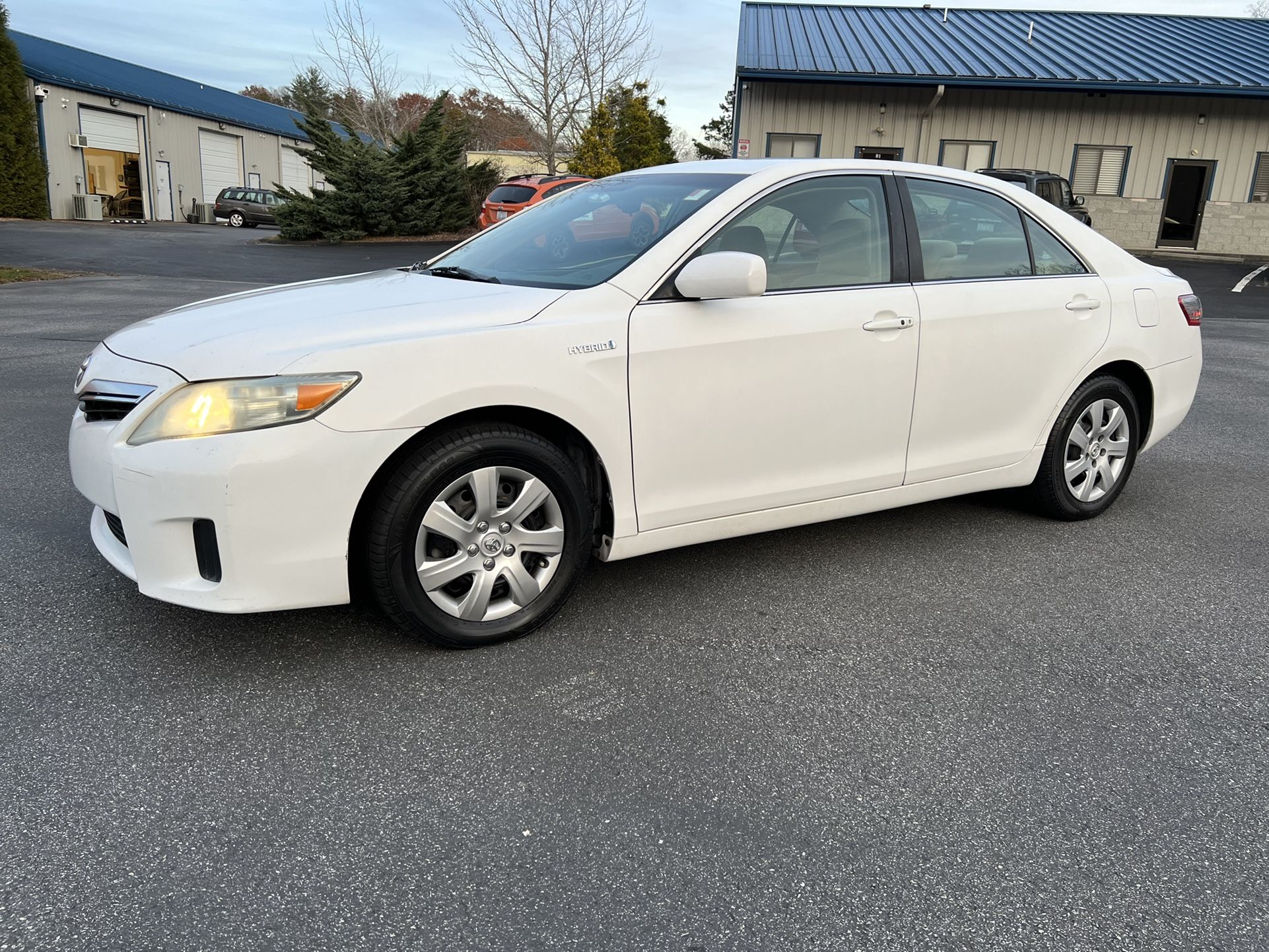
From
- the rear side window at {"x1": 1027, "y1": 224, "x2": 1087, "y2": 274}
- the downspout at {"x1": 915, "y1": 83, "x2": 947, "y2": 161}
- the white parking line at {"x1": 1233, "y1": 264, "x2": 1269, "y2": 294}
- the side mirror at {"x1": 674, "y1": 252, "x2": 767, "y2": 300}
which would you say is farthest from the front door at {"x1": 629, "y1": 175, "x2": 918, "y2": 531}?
the downspout at {"x1": 915, "y1": 83, "x2": 947, "y2": 161}

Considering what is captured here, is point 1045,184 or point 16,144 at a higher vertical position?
point 16,144

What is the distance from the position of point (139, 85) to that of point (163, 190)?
16.0 feet

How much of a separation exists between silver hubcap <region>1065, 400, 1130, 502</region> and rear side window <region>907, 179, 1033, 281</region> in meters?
0.80

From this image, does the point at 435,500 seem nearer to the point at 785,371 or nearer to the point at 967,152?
the point at 785,371

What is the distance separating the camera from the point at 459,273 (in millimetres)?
3879

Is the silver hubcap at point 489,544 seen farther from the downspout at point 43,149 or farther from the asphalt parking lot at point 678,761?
the downspout at point 43,149

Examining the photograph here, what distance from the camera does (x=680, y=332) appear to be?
10.9ft

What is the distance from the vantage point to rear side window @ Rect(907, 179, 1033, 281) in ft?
13.2

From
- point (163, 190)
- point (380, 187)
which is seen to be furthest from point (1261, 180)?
point (163, 190)

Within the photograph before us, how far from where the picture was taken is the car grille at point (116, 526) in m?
3.14

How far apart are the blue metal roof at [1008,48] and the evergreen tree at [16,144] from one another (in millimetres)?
23710

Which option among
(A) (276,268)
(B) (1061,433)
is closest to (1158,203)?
(A) (276,268)

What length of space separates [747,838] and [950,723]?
2.82 feet

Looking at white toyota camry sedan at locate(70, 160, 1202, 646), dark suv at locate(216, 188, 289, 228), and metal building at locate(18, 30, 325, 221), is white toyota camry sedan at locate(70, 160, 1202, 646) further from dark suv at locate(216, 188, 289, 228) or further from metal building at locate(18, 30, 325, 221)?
dark suv at locate(216, 188, 289, 228)
